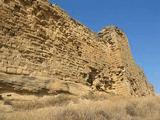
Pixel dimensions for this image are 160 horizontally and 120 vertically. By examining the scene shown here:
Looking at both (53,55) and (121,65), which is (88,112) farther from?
(121,65)

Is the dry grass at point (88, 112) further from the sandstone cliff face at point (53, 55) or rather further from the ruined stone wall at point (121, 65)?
the ruined stone wall at point (121, 65)

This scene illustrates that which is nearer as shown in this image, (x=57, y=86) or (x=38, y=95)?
(x=38, y=95)

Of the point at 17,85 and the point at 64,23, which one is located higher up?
the point at 64,23

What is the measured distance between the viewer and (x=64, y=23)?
13672 millimetres

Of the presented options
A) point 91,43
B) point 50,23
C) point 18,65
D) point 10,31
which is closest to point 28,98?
point 18,65

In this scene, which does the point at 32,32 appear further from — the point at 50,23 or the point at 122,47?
the point at 122,47

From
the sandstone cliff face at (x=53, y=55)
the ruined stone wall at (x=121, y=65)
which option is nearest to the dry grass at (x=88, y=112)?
the sandstone cliff face at (x=53, y=55)

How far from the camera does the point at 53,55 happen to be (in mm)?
12227

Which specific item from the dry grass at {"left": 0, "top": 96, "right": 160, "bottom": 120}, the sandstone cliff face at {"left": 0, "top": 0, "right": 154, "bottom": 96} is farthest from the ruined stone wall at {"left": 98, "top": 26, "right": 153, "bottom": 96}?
the dry grass at {"left": 0, "top": 96, "right": 160, "bottom": 120}

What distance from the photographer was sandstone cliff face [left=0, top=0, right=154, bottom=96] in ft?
34.3

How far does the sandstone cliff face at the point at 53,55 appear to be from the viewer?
34.3ft

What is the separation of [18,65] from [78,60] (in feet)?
13.0

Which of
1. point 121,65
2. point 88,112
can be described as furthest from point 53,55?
point 121,65

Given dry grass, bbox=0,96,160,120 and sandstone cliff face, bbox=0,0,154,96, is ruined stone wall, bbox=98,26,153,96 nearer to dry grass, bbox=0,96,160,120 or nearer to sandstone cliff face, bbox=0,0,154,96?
sandstone cliff face, bbox=0,0,154,96
